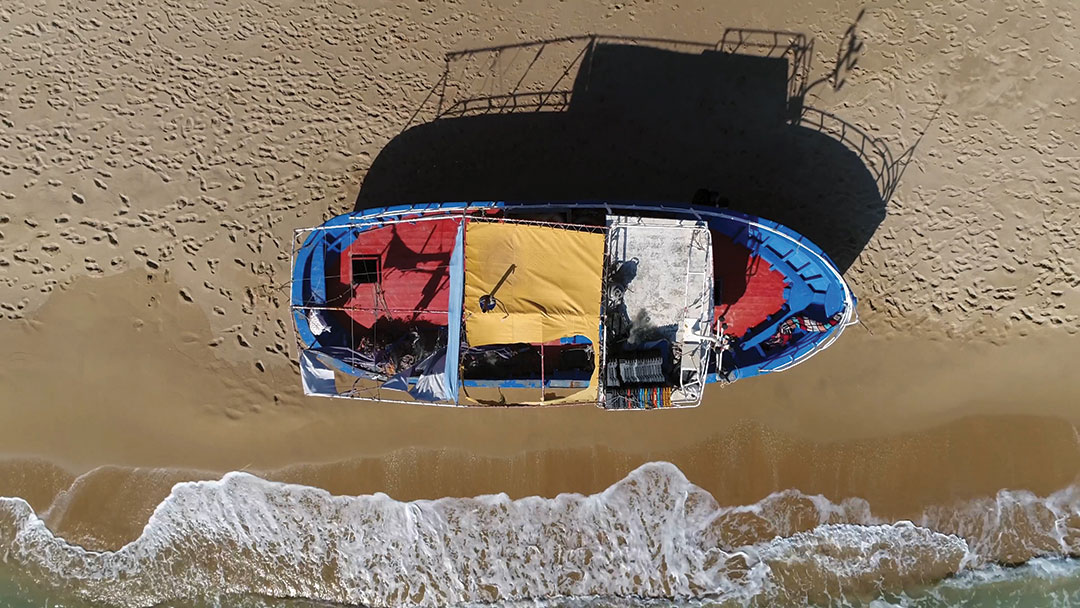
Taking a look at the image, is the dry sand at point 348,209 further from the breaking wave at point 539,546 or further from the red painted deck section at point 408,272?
the red painted deck section at point 408,272

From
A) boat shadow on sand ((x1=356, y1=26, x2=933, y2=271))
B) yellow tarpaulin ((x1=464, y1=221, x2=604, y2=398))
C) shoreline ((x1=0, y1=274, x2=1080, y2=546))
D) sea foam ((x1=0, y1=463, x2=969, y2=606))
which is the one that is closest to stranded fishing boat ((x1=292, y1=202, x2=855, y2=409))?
yellow tarpaulin ((x1=464, y1=221, x2=604, y2=398))

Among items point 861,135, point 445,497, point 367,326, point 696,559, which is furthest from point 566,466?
point 861,135

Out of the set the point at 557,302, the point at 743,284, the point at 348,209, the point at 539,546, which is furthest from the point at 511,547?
the point at 348,209

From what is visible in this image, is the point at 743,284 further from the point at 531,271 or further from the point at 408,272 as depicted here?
the point at 408,272

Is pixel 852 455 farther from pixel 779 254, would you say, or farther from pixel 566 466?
pixel 566 466

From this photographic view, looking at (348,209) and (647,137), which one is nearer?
(647,137)

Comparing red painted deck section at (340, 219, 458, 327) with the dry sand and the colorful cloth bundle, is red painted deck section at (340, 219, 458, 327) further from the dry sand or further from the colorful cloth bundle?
the colorful cloth bundle
